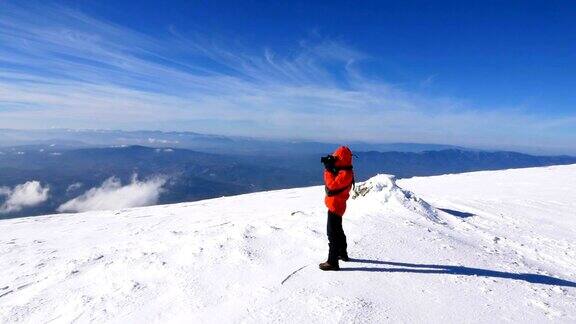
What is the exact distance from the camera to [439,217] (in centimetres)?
1219

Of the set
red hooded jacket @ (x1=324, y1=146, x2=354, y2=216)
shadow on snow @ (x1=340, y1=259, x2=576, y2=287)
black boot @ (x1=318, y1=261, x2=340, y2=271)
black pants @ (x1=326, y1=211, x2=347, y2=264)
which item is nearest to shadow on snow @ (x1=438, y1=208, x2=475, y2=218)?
shadow on snow @ (x1=340, y1=259, x2=576, y2=287)

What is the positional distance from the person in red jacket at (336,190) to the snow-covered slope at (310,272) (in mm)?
378

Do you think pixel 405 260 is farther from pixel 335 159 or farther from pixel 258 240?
pixel 258 240

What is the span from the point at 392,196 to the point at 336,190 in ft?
19.6

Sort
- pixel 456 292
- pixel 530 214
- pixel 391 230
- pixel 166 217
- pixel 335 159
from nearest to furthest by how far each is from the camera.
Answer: pixel 456 292 → pixel 335 159 → pixel 391 230 → pixel 530 214 → pixel 166 217

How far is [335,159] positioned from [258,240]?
297 centimetres

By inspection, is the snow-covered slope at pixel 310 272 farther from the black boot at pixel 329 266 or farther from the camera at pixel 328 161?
the camera at pixel 328 161

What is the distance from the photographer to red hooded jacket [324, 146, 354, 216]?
6949 millimetres

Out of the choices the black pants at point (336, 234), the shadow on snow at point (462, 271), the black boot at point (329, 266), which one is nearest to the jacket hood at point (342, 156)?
the black pants at point (336, 234)

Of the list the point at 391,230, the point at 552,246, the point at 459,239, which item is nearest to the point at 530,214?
the point at 552,246

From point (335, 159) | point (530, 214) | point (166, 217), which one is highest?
point (335, 159)

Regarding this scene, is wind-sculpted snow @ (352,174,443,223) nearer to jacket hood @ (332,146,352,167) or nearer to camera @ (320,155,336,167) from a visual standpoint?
jacket hood @ (332,146,352,167)

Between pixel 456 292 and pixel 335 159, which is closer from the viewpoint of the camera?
pixel 456 292

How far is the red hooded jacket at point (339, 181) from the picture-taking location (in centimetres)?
695
